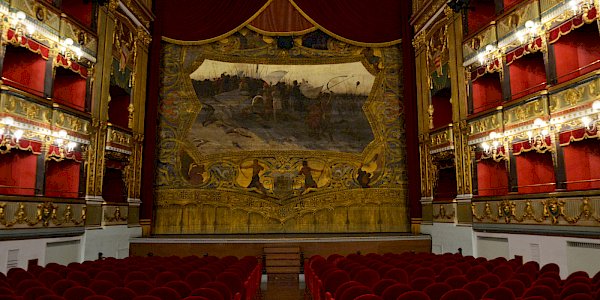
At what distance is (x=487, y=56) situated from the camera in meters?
11.2

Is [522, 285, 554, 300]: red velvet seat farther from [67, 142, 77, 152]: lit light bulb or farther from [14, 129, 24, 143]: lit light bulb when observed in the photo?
[67, 142, 77, 152]: lit light bulb

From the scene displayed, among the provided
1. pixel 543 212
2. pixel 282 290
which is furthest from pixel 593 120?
pixel 282 290

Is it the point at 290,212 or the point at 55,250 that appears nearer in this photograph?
the point at 55,250

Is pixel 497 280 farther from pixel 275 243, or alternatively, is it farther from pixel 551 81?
pixel 275 243

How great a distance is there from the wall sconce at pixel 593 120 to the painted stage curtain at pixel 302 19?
825 cm

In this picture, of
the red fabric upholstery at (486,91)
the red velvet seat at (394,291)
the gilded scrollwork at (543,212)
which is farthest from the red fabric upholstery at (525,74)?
the red velvet seat at (394,291)

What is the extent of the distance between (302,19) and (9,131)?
9.82 m

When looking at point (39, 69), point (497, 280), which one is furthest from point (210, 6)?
point (497, 280)

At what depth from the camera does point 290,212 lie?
591 inches

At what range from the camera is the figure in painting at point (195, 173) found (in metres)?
15.0

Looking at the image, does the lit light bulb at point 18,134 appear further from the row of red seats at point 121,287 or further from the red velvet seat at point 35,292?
the red velvet seat at point 35,292

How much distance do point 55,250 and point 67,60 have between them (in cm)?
417

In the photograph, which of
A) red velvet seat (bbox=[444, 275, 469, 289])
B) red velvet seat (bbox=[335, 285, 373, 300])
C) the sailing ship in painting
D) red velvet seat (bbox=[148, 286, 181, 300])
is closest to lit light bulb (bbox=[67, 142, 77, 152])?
the sailing ship in painting

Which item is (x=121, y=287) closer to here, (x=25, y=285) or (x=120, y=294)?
(x=120, y=294)
